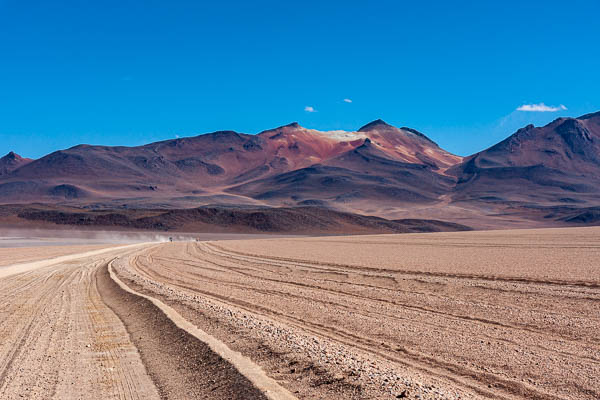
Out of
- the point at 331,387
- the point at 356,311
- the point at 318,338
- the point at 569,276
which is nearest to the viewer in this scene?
the point at 331,387

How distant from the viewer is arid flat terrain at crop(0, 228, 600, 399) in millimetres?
7105

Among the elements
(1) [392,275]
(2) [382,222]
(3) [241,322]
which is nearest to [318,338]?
(3) [241,322]

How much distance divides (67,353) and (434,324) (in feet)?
23.1

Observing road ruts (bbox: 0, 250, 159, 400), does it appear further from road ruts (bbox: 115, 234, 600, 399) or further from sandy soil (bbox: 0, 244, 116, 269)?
sandy soil (bbox: 0, 244, 116, 269)

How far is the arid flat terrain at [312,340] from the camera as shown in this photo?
7.11 metres

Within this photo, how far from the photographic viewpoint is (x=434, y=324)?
11.3 metres

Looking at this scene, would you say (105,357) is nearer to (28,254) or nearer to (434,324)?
(434,324)

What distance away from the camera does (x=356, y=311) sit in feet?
43.1

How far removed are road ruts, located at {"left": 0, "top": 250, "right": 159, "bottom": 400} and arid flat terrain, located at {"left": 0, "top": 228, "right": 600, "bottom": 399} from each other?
31 mm

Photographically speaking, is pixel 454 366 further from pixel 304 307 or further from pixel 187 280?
pixel 187 280

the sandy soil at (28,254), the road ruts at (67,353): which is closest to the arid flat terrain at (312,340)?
the road ruts at (67,353)

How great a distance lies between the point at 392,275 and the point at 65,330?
13.2 metres

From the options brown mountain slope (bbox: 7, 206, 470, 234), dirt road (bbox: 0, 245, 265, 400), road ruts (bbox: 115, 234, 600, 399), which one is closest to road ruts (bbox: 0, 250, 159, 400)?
dirt road (bbox: 0, 245, 265, 400)

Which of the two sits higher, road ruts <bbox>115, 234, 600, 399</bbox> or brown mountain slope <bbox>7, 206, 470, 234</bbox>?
brown mountain slope <bbox>7, 206, 470, 234</bbox>
